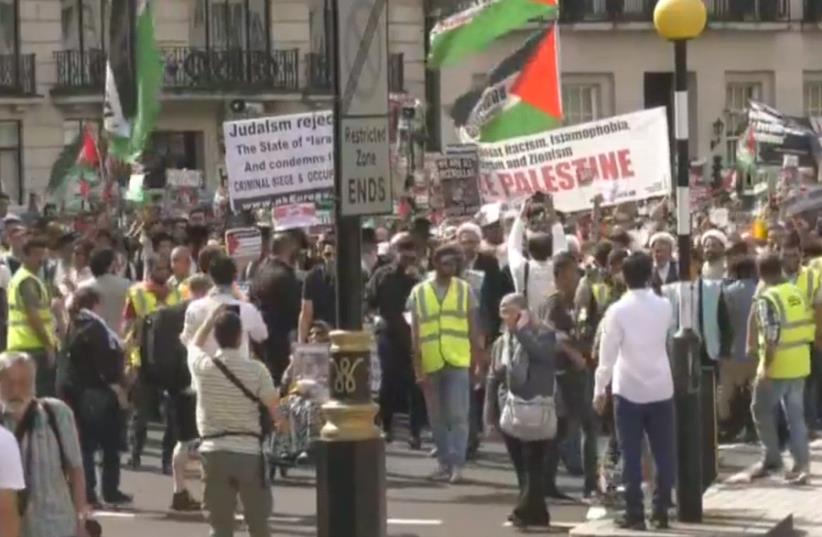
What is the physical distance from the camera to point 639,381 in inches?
556

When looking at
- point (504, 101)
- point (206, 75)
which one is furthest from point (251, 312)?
point (206, 75)

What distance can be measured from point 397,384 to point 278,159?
2.72 m

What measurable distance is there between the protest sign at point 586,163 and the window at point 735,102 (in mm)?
26806

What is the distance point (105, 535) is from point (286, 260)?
5310 mm

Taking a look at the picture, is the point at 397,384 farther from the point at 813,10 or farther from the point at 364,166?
the point at 813,10

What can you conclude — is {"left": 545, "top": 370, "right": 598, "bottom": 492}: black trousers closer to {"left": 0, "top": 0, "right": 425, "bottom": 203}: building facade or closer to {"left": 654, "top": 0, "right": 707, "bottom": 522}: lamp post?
{"left": 654, "top": 0, "right": 707, "bottom": 522}: lamp post

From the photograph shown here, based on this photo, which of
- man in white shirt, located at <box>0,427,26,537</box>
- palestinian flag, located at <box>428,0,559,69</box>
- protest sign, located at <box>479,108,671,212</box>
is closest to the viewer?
man in white shirt, located at <box>0,427,26,537</box>

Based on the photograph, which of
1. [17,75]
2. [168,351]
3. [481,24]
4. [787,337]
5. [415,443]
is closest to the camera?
[168,351]

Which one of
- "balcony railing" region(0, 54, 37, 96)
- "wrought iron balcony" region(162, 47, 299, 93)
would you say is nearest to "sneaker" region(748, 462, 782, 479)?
"wrought iron balcony" region(162, 47, 299, 93)

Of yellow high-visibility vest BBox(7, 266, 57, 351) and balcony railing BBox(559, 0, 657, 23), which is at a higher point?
balcony railing BBox(559, 0, 657, 23)

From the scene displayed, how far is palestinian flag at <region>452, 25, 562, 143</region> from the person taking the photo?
74.2ft

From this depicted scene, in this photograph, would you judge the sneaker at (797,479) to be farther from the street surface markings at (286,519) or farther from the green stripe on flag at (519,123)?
the green stripe on flag at (519,123)

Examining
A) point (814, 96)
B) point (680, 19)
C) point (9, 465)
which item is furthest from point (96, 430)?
point (814, 96)

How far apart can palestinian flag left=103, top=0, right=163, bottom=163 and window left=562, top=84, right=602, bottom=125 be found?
24.9 metres
